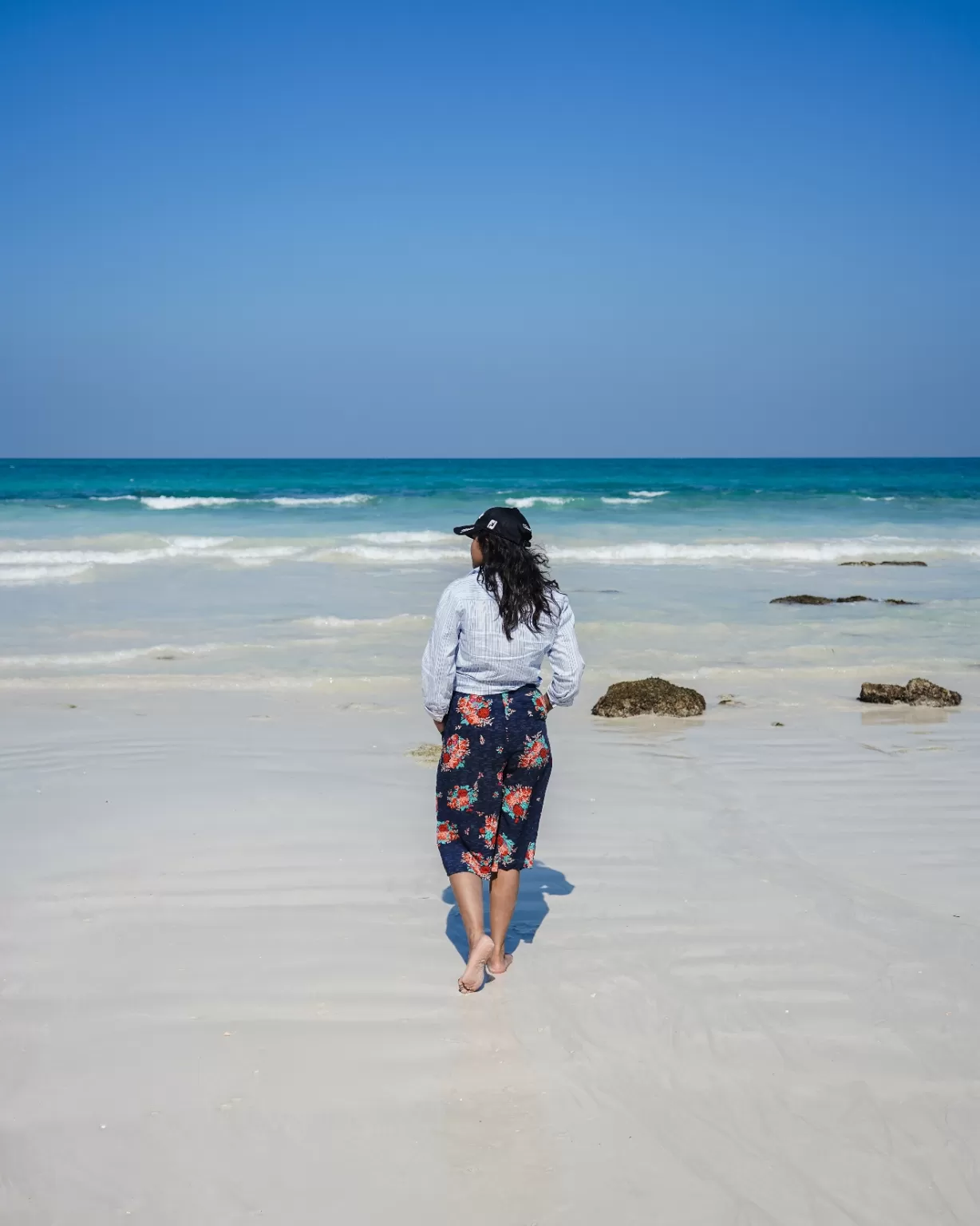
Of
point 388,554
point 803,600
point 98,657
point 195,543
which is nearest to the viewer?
point 98,657

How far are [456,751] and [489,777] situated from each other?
142mm

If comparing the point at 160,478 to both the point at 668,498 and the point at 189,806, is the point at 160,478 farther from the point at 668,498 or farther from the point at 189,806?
the point at 189,806

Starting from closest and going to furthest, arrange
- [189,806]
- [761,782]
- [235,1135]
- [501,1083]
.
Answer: [235,1135] → [501,1083] → [189,806] → [761,782]

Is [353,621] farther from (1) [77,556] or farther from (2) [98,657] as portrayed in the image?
(1) [77,556]

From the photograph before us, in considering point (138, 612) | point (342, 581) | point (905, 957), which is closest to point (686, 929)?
point (905, 957)

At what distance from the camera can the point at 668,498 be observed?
41.2m

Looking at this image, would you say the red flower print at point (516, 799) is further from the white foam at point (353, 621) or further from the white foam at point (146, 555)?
the white foam at point (146, 555)

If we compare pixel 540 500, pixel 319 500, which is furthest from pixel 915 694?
pixel 319 500

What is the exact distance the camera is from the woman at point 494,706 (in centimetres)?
374

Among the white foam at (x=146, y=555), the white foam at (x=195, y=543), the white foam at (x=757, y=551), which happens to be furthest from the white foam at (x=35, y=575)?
the white foam at (x=757, y=551)

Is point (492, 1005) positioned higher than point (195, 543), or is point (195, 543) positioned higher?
point (492, 1005)

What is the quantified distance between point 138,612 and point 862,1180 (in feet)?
37.7

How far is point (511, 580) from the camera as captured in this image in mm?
3732

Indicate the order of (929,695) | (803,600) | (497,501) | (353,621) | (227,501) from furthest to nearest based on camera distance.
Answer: (497,501), (227,501), (803,600), (353,621), (929,695)
